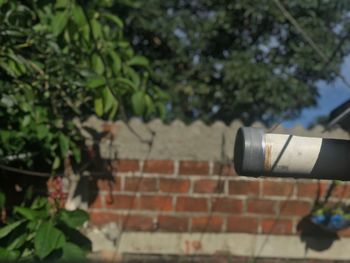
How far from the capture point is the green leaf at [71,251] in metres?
2.78

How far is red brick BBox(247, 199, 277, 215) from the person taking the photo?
3.22m

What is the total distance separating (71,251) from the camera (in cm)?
284

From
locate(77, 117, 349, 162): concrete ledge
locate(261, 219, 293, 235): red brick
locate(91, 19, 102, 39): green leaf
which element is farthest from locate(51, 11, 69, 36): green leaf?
locate(261, 219, 293, 235): red brick

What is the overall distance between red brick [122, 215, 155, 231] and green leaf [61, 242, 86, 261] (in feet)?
1.16

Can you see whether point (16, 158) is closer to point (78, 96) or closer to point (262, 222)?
point (78, 96)

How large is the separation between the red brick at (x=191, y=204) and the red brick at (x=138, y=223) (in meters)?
0.15

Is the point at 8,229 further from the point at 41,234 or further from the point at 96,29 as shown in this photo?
the point at 96,29

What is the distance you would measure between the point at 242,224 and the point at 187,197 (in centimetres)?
30

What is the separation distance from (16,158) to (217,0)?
3713 mm

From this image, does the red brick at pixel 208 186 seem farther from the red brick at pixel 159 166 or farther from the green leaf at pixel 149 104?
the green leaf at pixel 149 104

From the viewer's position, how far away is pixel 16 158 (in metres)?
2.99

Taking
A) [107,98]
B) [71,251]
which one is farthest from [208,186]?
[71,251]

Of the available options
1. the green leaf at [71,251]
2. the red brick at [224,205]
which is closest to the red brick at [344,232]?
the red brick at [224,205]

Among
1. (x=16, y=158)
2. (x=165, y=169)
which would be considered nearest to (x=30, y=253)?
A: (x=16, y=158)
